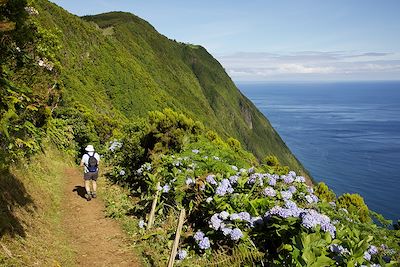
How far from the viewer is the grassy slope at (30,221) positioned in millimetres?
5941

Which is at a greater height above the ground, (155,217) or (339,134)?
(155,217)

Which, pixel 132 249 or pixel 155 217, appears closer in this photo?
pixel 132 249

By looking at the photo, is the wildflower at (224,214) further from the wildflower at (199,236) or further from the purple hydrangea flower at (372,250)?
the purple hydrangea flower at (372,250)

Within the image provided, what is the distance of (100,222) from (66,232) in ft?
3.15

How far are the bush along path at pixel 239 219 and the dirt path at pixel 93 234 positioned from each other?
486 mm

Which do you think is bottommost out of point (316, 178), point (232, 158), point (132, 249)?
point (316, 178)

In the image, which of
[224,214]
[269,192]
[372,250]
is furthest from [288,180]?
[372,250]

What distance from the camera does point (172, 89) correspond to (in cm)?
8088

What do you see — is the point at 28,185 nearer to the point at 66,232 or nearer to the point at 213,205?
the point at 66,232

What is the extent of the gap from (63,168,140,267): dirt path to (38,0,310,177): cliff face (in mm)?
11624

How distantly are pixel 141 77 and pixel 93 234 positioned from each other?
54.9 m

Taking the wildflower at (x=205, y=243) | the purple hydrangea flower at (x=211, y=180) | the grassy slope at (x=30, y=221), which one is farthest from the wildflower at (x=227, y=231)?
the grassy slope at (x=30, y=221)

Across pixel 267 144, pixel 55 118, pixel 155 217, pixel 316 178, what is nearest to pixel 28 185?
pixel 155 217

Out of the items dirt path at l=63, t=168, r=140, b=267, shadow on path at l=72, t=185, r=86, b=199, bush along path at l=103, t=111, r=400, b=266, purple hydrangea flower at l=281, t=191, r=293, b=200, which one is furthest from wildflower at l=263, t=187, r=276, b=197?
shadow on path at l=72, t=185, r=86, b=199
